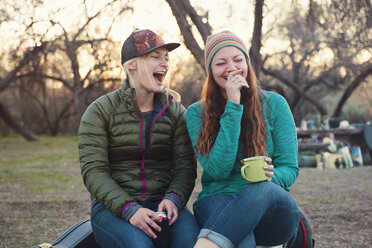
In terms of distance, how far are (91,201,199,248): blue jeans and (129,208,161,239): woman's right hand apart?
0.02 meters

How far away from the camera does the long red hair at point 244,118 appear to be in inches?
99.8

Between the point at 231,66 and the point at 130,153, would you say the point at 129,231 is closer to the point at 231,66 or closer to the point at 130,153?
the point at 130,153

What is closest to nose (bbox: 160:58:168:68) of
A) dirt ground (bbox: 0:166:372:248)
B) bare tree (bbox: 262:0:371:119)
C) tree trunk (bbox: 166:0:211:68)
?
dirt ground (bbox: 0:166:372:248)

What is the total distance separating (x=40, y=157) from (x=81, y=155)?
10.2 m

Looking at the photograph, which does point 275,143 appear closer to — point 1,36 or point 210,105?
point 210,105

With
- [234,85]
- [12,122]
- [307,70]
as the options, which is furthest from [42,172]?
[307,70]

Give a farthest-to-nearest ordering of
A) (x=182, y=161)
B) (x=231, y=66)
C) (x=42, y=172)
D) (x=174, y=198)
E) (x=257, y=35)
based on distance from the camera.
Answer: (x=42, y=172)
(x=257, y=35)
(x=182, y=161)
(x=231, y=66)
(x=174, y=198)

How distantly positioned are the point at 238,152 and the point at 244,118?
229mm

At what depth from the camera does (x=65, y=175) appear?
878 cm

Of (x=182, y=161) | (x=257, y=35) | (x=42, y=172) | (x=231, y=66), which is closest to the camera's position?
(x=231, y=66)

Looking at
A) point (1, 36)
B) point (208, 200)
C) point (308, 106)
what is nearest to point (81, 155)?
point (208, 200)

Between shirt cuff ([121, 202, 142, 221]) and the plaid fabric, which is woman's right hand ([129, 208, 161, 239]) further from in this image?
the plaid fabric

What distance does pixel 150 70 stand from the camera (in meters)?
2.73

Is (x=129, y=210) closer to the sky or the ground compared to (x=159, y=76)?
closer to the ground
